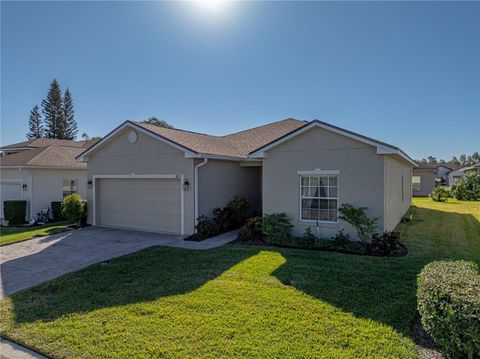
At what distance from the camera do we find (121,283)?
22.2ft

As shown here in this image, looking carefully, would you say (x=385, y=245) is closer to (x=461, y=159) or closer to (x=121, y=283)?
(x=121, y=283)

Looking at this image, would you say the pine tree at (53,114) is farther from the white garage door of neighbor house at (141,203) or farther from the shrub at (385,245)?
the shrub at (385,245)

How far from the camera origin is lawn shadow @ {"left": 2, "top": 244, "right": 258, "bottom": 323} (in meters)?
5.64

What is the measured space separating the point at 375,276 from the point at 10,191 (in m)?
19.9

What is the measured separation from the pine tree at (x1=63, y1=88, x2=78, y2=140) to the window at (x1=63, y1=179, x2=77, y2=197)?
38846 millimetres

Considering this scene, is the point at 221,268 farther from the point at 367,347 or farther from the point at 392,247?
the point at 392,247

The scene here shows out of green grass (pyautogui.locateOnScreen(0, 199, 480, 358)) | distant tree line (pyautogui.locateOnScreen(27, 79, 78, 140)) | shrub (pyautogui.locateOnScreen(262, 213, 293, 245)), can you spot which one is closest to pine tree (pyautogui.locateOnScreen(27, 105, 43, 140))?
distant tree line (pyautogui.locateOnScreen(27, 79, 78, 140))

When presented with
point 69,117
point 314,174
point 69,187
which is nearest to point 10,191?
point 69,187

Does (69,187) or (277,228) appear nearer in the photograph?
(277,228)

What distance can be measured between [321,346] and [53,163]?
18.0 m

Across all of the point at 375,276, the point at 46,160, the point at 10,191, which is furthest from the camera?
the point at 10,191

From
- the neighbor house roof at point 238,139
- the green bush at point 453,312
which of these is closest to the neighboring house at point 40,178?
the neighbor house roof at point 238,139

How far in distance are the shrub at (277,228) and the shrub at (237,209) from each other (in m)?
2.38

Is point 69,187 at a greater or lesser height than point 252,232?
greater
